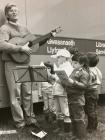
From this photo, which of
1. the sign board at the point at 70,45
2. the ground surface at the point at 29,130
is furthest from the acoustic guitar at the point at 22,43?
the ground surface at the point at 29,130

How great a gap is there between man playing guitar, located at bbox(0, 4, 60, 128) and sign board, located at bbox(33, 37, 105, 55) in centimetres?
52

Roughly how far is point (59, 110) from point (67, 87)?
1.88ft

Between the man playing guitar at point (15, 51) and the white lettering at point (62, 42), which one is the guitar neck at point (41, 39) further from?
the white lettering at point (62, 42)

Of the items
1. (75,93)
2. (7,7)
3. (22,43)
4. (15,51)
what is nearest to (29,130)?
(75,93)

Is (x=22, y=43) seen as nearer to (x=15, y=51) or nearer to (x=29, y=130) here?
(x=15, y=51)

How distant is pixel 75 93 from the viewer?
279 inches

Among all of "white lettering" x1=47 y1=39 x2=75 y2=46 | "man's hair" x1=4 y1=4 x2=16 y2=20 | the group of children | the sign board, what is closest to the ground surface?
the group of children

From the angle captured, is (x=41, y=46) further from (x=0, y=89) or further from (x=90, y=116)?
(x=90, y=116)

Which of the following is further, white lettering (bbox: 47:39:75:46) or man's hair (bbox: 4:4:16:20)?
white lettering (bbox: 47:39:75:46)

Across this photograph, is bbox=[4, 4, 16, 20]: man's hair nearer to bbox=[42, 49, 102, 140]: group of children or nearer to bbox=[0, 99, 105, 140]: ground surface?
bbox=[42, 49, 102, 140]: group of children

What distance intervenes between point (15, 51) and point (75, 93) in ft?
4.47

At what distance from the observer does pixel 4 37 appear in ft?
25.6

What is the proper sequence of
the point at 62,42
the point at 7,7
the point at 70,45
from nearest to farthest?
the point at 7,7 < the point at 62,42 < the point at 70,45

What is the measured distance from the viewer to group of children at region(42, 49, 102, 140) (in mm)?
6980
